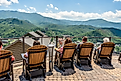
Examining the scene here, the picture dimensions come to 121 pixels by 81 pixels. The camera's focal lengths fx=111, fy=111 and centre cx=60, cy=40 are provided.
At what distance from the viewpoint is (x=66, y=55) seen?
4.18 meters

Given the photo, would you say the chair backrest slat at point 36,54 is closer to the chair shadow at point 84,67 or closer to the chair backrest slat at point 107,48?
the chair shadow at point 84,67

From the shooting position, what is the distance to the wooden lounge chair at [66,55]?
13.1ft

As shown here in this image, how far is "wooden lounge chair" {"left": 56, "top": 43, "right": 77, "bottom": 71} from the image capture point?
4008 mm

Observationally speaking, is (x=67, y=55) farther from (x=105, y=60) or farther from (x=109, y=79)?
(x=105, y=60)

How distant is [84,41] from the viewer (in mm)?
4570

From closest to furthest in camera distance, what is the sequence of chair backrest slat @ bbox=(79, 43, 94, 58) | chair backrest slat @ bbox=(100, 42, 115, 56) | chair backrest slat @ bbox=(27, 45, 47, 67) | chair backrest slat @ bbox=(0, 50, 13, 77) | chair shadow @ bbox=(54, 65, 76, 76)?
chair backrest slat @ bbox=(0, 50, 13, 77) < chair backrest slat @ bbox=(27, 45, 47, 67) < chair shadow @ bbox=(54, 65, 76, 76) < chair backrest slat @ bbox=(79, 43, 94, 58) < chair backrest slat @ bbox=(100, 42, 115, 56)

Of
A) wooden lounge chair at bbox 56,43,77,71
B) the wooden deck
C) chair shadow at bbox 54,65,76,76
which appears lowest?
the wooden deck

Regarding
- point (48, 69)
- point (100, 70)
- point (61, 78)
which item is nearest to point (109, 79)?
point (100, 70)

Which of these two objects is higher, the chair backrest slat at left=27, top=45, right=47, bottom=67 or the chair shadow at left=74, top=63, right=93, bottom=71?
the chair backrest slat at left=27, top=45, right=47, bottom=67

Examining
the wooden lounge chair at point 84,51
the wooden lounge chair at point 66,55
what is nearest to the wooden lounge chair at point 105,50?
the wooden lounge chair at point 84,51

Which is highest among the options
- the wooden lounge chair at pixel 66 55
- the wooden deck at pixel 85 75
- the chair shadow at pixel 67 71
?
the wooden lounge chair at pixel 66 55

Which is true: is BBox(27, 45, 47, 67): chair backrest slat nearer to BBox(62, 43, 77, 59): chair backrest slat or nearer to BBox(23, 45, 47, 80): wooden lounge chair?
BBox(23, 45, 47, 80): wooden lounge chair

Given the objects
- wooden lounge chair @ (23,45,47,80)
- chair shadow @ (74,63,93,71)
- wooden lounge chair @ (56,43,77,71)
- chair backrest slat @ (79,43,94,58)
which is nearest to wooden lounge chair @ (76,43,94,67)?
chair backrest slat @ (79,43,94,58)

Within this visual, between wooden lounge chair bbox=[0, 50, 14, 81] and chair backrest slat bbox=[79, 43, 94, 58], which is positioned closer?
wooden lounge chair bbox=[0, 50, 14, 81]
